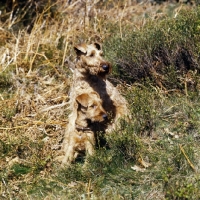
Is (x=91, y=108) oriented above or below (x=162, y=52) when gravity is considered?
below

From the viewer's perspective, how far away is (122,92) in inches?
279

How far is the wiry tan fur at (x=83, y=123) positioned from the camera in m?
5.69

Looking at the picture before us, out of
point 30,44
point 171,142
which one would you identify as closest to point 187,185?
point 171,142

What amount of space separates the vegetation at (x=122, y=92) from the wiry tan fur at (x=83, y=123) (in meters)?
0.20

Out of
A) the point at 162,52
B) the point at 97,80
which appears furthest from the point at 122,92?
the point at 97,80

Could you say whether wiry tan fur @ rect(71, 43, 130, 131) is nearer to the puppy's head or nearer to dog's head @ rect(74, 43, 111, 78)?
dog's head @ rect(74, 43, 111, 78)

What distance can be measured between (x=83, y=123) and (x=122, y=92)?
138cm

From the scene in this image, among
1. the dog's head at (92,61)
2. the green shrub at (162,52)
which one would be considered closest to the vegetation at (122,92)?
the green shrub at (162,52)

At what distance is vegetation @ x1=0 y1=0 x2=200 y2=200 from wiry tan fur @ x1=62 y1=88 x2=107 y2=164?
202 mm

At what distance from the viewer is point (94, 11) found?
30.2ft

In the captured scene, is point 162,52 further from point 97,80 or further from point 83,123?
point 83,123

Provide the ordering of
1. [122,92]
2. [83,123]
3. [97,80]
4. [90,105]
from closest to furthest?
[90,105] < [83,123] < [97,80] < [122,92]

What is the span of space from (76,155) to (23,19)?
4.40 m

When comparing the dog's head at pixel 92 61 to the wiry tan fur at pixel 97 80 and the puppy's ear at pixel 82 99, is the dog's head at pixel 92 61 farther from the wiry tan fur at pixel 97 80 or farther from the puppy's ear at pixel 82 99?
the puppy's ear at pixel 82 99
